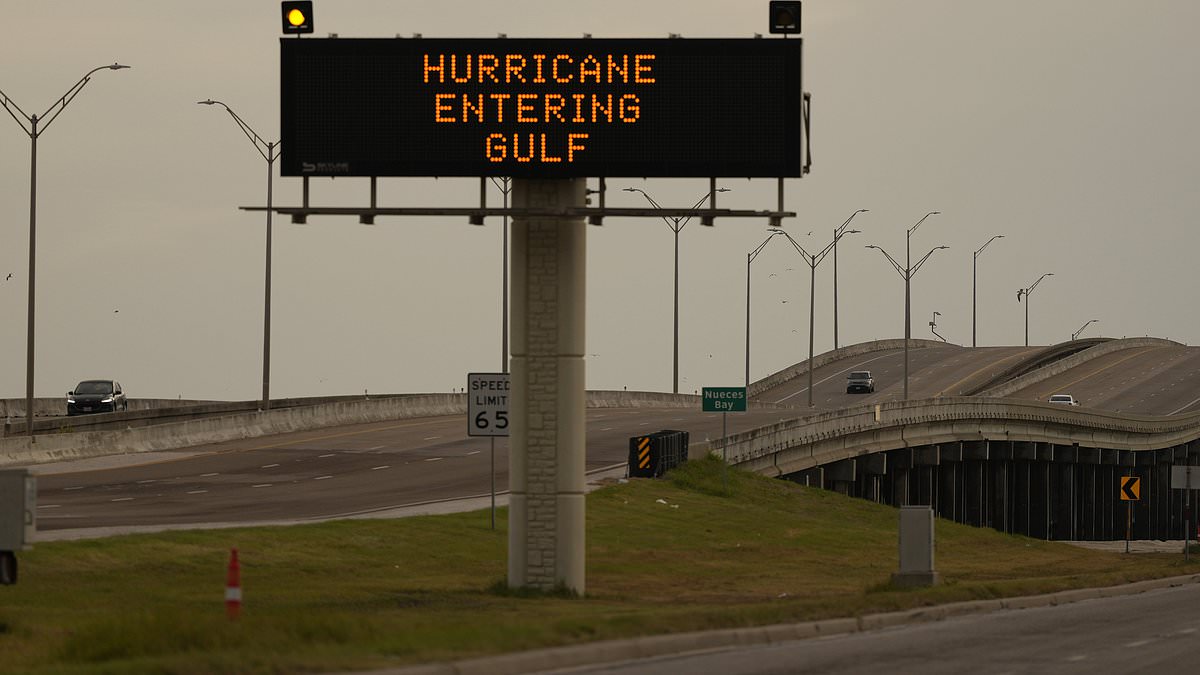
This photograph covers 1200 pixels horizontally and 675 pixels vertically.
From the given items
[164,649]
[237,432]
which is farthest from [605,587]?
[237,432]

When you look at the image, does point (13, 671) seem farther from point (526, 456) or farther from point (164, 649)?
point (526, 456)

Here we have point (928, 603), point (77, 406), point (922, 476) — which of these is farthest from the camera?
point (922, 476)

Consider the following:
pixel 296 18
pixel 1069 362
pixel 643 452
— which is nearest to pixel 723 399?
pixel 643 452

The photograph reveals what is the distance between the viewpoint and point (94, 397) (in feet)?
271

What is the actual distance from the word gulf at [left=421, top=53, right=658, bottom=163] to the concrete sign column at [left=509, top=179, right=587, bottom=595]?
1.40 m

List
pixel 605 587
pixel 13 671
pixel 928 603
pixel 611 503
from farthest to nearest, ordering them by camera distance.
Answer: pixel 611 503
pixel 605 587
pixel 928 603
pixel 13 671

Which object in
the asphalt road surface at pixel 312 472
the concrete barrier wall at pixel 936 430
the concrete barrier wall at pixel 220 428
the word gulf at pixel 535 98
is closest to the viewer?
the word gulf at pixel 535 98

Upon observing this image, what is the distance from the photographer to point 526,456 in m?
29.2

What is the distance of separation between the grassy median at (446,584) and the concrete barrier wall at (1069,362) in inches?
2714

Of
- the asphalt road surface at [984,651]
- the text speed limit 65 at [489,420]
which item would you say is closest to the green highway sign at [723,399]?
the text speed limit 65 at [489,420]

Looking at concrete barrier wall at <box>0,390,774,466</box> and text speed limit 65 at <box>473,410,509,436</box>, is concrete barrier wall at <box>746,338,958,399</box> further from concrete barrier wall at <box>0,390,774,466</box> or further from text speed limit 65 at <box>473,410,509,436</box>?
text speed limit 65 at <box>473,410,509,436</box>

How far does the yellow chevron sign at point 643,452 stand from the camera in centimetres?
5697

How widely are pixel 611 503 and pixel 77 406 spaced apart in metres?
39.9

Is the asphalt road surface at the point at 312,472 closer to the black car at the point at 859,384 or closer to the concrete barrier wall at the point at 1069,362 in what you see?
the black car at the point at 859,384
